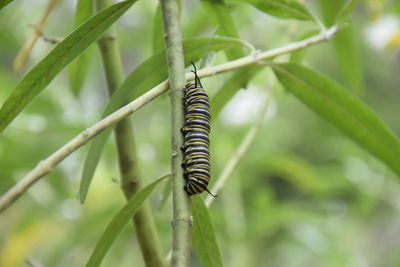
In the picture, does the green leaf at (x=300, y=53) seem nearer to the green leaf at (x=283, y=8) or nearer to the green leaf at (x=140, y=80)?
the green leaf at (x=283, y=8)

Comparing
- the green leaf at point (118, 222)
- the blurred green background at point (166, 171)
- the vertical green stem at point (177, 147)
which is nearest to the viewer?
the vertical green stem at point (177, 147)

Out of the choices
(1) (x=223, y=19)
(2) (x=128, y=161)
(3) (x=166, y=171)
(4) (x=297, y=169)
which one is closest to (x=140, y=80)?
(2) (x=128, y=161)

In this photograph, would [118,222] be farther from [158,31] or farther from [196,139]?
[158,31]

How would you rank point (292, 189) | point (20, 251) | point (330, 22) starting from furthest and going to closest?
1. point (292, 189)
2. point (20, 251)
3. point (330, 22)

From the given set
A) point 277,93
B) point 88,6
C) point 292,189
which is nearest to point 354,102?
point 88,6

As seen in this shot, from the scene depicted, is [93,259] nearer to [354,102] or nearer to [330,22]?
[354,102]

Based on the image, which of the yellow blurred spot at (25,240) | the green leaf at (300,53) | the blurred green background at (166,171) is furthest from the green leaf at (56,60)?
the yellow blurred spot at (25,240)

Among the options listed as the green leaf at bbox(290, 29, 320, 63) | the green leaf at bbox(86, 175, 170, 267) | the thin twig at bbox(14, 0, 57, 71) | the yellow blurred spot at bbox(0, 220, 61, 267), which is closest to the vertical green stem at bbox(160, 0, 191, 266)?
the green leaf at bbox(86, 175, 170, 267)

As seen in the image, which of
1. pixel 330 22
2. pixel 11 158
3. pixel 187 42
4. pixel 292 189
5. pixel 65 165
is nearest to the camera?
pixel 187 42
